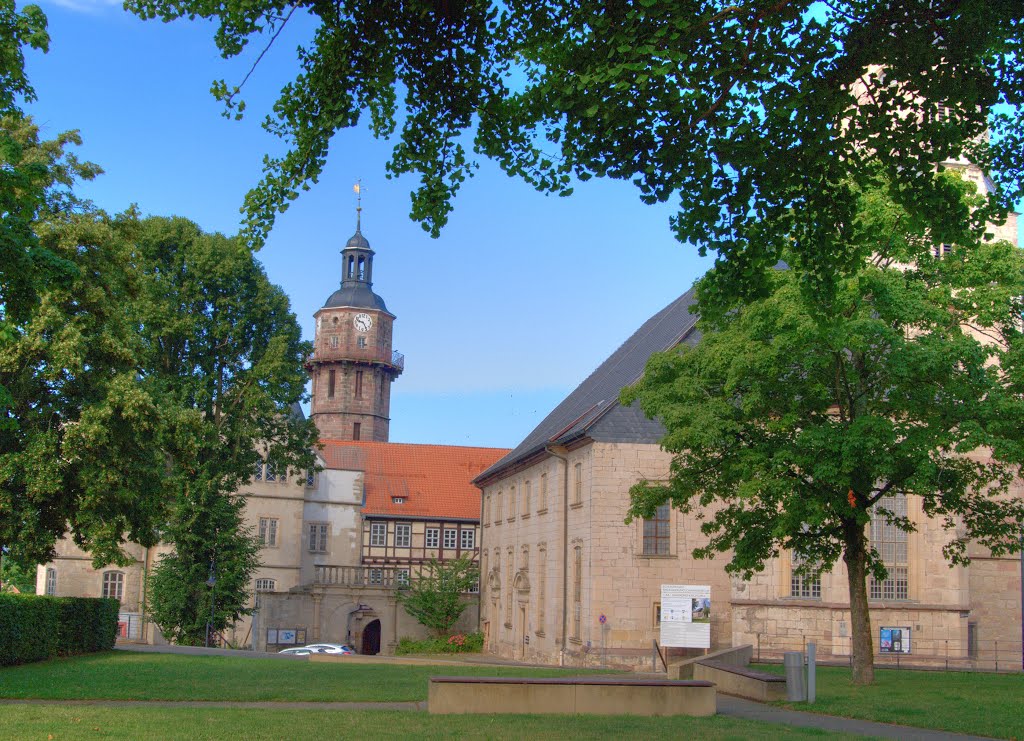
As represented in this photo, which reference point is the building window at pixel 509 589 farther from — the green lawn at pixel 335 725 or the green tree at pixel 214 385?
the green lawn at pixel 335 725

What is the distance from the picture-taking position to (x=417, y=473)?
Answer: 6719cm

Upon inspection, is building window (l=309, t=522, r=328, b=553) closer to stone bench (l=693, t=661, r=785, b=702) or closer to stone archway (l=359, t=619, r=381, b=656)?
stone archway (l=359, t=619, r=381, b=656)

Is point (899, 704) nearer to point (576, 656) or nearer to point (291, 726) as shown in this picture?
point (291, 726)

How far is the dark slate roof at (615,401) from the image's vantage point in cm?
3766

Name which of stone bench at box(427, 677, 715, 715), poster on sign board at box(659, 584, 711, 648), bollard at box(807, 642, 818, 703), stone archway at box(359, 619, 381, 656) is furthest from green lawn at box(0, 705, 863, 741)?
stone archway at box(359, 619, 381, 656)

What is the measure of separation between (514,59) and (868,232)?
4146 mm

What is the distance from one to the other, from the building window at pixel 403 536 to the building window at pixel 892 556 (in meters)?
32.0

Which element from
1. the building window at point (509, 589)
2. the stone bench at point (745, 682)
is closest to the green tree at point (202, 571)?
the building window at point (509, 589)

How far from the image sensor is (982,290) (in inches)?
913

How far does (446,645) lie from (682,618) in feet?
73.1

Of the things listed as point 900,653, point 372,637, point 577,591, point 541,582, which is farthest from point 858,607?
point 372,637

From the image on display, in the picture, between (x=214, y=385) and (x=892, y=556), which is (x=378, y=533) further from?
(x=892, y=556)

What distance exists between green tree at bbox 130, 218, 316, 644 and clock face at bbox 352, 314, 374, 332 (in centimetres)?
4533

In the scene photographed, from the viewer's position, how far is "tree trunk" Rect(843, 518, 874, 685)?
23391mm
